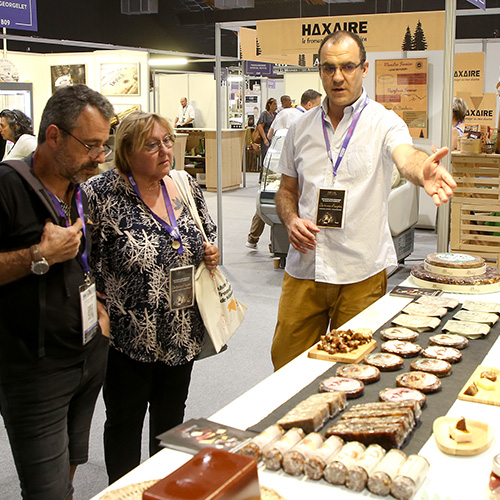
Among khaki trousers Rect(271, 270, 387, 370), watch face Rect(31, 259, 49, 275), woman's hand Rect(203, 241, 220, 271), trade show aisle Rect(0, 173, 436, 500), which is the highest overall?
watch face Rect(31, 259, 49, 275)

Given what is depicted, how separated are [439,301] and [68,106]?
152 centimetres

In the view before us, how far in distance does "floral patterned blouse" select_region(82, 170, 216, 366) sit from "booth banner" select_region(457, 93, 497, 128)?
8595 millimetres

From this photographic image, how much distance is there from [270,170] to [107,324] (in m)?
4.61

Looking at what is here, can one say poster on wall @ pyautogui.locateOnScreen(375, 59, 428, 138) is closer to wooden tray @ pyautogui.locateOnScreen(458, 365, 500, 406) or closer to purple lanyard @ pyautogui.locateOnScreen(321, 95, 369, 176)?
purple lanyard @ pyautogui.locateOnScreen(321, 95, 369, 176)

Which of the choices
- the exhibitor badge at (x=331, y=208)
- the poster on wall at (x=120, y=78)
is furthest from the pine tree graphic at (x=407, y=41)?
the poster on wall at (x=120, y=78)

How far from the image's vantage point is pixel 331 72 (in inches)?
102

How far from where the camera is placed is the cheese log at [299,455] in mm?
1392

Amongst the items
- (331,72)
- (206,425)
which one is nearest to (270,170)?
(331,72)

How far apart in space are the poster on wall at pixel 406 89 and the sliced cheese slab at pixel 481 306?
430cm

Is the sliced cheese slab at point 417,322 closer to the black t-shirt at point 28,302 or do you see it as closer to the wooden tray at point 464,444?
the wooden tray at point 464,444

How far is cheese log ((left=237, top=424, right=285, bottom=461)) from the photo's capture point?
1433mm

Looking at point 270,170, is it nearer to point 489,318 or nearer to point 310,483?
point 489,318

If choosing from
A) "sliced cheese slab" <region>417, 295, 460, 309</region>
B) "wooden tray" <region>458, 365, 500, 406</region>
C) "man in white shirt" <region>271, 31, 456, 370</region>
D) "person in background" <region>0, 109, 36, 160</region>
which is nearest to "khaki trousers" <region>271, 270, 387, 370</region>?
"man in white shirt" <region>271, 31, 456, 370</region>

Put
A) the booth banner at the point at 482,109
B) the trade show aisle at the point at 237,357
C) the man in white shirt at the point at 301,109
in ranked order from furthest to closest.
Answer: the booth banner at the point at 482,109
the man in white shirt at the point at 301,109
the trade show aisle at the point at 237,357
